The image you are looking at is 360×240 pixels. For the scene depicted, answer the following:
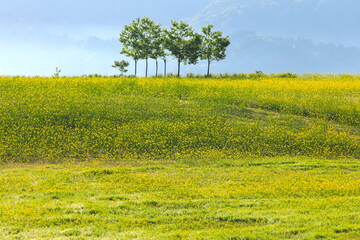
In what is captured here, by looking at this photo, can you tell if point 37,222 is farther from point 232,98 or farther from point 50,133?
point 232,98

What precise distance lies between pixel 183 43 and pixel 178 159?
48.1 m

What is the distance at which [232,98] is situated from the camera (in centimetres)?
3897

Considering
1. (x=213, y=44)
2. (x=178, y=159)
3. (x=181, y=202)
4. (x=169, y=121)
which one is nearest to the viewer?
(x=181, y=202)

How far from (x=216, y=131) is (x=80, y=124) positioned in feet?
33.8

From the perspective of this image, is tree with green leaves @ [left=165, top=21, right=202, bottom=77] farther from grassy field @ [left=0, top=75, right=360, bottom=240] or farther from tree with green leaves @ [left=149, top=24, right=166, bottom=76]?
grassy field @ [left=0, top=75, right=360, bottom=240]

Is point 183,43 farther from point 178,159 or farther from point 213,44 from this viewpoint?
point 178,159

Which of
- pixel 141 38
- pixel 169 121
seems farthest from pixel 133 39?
pixel 169 121

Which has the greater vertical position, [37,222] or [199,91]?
[199,91]

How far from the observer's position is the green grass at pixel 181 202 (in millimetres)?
12141

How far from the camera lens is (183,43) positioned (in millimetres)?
71250

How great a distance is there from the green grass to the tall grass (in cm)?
372

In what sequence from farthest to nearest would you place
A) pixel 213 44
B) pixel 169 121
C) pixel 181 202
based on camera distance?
pixel 213 44 < pixel 169 121 < pixel 181 202

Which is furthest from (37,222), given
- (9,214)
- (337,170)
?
(337,170)

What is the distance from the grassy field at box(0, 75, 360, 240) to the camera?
42.7 feet
